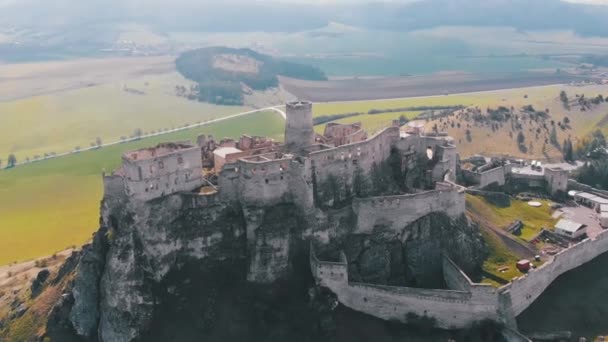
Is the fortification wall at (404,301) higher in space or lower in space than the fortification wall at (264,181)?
lower

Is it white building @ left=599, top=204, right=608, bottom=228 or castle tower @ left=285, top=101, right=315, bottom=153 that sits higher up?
castle tower @ left=285, top=101, right=315, bottom=153

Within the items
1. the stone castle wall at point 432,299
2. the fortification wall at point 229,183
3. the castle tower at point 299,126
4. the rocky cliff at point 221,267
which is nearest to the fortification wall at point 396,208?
the rocky cliff at point 221,267

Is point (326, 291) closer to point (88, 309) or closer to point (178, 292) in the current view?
point (178, 292)

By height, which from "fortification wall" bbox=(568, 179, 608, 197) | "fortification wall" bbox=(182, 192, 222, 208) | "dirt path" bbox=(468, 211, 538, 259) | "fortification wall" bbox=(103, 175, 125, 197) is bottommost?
"dirt path" bbox=(468, 211, 538, 259)

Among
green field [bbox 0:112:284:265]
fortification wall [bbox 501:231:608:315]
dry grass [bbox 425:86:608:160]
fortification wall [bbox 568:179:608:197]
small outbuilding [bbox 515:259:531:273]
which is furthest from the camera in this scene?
dry grass [bbox 425:86:608:160]

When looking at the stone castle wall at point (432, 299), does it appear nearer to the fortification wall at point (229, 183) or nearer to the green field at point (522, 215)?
the fortification wall at point (229, 183)

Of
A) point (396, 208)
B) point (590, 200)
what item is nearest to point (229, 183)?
point (396, 208)

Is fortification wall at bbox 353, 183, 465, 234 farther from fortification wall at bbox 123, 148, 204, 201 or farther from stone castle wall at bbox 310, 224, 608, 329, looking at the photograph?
fortification wall at bbox 123, 148, 204, 201

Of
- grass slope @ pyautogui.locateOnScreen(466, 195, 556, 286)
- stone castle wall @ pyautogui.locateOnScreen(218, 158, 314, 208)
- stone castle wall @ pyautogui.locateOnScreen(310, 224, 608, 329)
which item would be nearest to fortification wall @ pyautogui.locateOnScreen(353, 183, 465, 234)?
stone castle wall @ pyautogui.locateOnScreen(218, 158, 314, 208)
